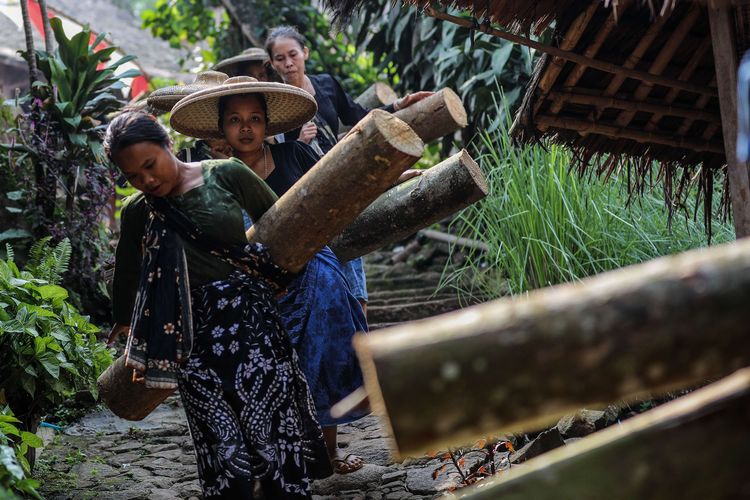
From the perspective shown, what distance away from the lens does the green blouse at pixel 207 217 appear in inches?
132

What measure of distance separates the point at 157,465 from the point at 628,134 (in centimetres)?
277

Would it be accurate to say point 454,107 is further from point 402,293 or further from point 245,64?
point 402,293

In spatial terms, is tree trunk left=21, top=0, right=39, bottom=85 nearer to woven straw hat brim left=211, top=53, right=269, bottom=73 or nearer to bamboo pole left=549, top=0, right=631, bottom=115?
woven straw hat brim left=211, top=53, right=269, bottom=73

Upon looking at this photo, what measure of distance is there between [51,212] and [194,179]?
3664 millimetres

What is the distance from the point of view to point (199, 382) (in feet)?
11.0

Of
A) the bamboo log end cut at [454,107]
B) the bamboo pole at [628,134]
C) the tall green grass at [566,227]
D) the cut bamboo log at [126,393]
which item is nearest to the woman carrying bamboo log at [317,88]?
the bamboo log end cut at [454,107]

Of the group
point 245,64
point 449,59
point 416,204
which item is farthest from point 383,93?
point 416,204

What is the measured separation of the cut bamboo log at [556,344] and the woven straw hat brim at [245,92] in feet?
8.81

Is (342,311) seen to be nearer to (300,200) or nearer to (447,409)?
(300,200)

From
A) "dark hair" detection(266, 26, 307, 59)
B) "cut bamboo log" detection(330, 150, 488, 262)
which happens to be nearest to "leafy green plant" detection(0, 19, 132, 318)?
"dark hair" detection(266, 26, 307, 59)

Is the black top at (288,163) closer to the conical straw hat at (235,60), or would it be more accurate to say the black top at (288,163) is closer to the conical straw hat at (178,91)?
the conical straw hat at (178,91)

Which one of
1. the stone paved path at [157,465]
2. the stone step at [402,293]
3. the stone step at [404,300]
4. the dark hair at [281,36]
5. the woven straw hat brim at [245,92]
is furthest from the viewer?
the stone step at [402,293]

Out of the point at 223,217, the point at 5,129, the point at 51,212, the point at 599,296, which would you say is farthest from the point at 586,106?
the point at 5,129

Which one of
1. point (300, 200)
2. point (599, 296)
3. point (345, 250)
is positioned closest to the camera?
point (599, 296)
